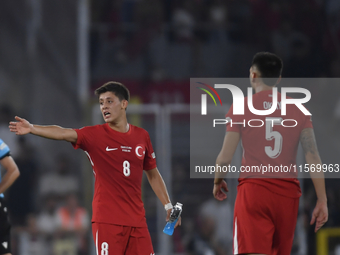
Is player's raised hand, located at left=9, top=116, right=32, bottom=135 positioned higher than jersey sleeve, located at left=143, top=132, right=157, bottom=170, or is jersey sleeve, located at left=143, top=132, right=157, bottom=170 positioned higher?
player's raised hand, located at left=9, top=116, right=32, bottom=135

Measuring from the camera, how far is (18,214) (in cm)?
1025

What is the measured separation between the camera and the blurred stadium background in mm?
10914

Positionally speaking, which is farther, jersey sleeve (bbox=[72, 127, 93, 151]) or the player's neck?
the player's neck

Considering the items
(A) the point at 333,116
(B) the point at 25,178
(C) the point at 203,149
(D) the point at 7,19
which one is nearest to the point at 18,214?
(B) the point at 25,178

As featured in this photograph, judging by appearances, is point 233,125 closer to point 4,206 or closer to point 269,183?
point 269,183

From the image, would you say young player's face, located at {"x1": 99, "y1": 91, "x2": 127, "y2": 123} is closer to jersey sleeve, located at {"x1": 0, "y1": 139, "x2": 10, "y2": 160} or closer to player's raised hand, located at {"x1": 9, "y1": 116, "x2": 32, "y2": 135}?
player's raised hand, located at {"x1": 9, "y1": 116, "x2": 32, "y2": 135}

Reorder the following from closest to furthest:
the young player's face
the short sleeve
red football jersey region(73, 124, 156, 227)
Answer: the short sleeve → red football jersey region(73, 124, 156, 227) → the young player's face

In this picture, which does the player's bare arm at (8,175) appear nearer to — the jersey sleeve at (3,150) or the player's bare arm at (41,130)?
the jersey sleeve at (3,150)

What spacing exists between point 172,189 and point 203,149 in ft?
3.55

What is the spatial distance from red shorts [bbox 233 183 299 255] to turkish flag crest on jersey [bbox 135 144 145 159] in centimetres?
100

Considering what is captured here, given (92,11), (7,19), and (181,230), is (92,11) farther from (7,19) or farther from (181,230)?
(181,230)

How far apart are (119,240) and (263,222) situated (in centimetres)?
118

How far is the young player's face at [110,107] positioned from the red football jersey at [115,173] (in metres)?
0.11

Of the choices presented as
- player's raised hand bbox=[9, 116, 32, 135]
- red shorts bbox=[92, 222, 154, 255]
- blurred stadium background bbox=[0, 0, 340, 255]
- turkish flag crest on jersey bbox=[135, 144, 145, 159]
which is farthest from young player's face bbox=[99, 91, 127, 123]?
blurred stadium background bbox=[0, 0, 340, 255]
